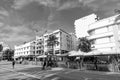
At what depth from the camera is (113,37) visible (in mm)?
29969

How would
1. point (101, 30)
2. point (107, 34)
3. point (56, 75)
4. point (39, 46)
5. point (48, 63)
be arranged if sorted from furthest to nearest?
point (39, 46), point (101, 30), point (107, 34), point (48, 63), point (56, 75)

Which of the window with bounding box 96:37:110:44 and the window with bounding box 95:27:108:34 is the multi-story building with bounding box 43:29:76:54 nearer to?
the window with bounding box 95:27:108:34

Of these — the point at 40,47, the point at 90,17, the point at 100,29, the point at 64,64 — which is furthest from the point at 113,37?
the point at 90,17

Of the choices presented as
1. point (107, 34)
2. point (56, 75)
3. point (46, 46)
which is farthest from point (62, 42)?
point (56, 75)

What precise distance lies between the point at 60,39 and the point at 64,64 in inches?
1247

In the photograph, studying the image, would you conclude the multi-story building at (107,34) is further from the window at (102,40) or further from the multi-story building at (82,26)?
the multi-story building at (82,26)

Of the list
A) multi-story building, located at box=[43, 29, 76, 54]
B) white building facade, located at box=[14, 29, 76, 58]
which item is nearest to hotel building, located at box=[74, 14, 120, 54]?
white building facade, located at box=[14, 29, 76, 58]

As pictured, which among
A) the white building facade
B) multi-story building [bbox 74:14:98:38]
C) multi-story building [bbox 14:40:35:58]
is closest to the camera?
the white building facade

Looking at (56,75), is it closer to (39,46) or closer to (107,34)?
(107,34)

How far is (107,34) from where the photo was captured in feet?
101

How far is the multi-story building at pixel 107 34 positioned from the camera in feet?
96.0

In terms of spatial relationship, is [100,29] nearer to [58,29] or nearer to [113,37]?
[113,37]

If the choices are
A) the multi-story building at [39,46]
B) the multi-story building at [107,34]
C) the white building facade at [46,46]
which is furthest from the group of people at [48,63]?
the multi-story building at [39,46]

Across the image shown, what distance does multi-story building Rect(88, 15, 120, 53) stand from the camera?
29.2 metres
